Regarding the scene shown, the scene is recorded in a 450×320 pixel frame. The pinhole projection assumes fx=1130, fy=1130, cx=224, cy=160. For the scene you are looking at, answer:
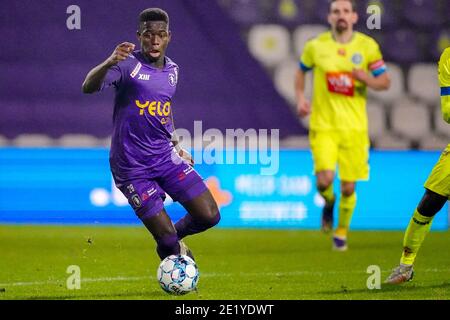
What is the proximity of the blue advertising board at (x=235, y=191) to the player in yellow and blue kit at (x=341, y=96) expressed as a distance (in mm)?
1987

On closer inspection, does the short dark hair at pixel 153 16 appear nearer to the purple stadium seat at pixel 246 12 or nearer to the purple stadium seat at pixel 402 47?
the purple stadium seat at pixel 246 12

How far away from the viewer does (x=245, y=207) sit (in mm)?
13102

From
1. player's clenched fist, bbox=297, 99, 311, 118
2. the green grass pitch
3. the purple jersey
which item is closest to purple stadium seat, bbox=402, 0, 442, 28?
the green grass pitch

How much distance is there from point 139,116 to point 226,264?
251 cm

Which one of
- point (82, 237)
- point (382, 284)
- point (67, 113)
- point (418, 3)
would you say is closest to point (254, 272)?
point (382, 284)

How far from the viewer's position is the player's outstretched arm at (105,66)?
22.0 ft

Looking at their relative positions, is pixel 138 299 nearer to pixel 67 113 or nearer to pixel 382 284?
pixel 382 284

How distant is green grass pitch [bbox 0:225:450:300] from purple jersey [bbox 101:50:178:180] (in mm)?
858

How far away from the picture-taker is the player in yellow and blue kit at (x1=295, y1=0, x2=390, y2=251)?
1077 centimetres

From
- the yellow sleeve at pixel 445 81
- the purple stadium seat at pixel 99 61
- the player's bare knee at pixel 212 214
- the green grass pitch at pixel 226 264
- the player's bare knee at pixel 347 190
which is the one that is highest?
the purple stadium seat at pixel 99 61

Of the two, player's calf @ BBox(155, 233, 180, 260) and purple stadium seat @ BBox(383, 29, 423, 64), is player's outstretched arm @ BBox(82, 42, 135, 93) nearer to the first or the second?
player's calf @ BBox(155, 233, 180, 260)

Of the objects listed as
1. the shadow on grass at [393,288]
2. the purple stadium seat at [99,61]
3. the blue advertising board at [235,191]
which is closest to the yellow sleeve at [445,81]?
the shadow on grass at [393,288]
